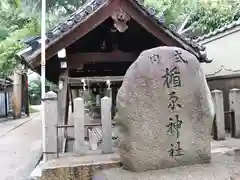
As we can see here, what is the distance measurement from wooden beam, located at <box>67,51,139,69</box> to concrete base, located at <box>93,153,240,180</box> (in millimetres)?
3577

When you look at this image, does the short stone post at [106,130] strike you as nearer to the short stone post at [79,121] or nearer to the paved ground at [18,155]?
the short stone post at [79,121]

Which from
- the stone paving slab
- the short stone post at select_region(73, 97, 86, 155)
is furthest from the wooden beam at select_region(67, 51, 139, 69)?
the stone paving slab

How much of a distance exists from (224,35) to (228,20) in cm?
197

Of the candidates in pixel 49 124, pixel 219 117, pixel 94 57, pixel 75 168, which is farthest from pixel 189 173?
pixel 94 57

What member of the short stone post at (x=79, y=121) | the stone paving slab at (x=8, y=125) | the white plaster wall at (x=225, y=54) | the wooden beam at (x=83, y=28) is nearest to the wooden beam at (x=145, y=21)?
the wooden beam at (x=83, y=28)

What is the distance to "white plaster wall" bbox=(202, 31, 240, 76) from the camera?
34.7ft

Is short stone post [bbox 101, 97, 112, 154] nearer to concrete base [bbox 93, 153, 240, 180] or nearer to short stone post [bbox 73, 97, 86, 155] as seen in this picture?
short stone post [bbox 73, 97, 86, 155]

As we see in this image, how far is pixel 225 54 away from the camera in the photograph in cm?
1127

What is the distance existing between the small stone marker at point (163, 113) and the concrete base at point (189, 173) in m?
0.14

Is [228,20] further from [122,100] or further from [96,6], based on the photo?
[122,100]

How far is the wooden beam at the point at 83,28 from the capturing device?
23.3 feet

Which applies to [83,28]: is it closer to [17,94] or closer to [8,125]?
[8,125]

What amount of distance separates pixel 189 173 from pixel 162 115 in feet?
3.36

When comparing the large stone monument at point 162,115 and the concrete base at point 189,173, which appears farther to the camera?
the large stone monument at point 162,115
